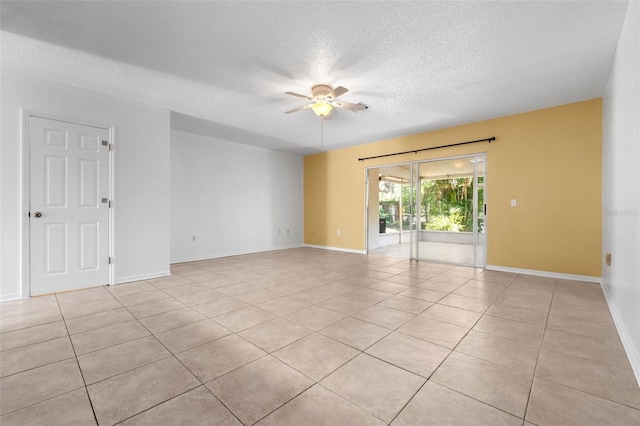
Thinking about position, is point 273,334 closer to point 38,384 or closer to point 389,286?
point 38,384

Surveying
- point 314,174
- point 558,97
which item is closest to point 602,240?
point 558,97

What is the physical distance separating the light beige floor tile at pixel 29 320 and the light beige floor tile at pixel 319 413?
2.71 metres

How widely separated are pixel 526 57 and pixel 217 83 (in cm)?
364

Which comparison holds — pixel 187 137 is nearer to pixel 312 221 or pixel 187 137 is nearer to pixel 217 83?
pixel 217 83

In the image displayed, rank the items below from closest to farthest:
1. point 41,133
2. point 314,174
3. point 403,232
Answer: point 41,133, point 314,174, point 403,232

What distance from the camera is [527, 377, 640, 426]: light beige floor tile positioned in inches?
54.4

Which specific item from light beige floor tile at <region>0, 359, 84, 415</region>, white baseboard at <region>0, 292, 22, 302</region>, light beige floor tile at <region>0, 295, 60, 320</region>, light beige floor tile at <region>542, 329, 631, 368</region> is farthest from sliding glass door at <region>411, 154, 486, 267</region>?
white baseboard at <region>0, 292, 22, 302</region>

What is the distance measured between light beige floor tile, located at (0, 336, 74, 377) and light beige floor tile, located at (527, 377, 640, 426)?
3.08 metres

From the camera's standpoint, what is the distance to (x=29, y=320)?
2645 millimetres

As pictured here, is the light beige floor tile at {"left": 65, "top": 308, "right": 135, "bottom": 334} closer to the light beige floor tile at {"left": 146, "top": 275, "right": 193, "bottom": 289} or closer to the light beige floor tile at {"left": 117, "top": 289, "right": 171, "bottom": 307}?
the light beige floor tile at {"left": 117, "top": 289, "right": 171, "bottom": 307}

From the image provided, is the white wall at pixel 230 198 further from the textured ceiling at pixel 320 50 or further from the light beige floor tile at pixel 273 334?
the light beige floor tile at pixel 273 334

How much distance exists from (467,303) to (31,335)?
4.29 m

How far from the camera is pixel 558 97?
395 centimetres

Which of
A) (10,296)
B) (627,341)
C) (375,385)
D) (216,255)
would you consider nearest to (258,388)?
(375,385)
